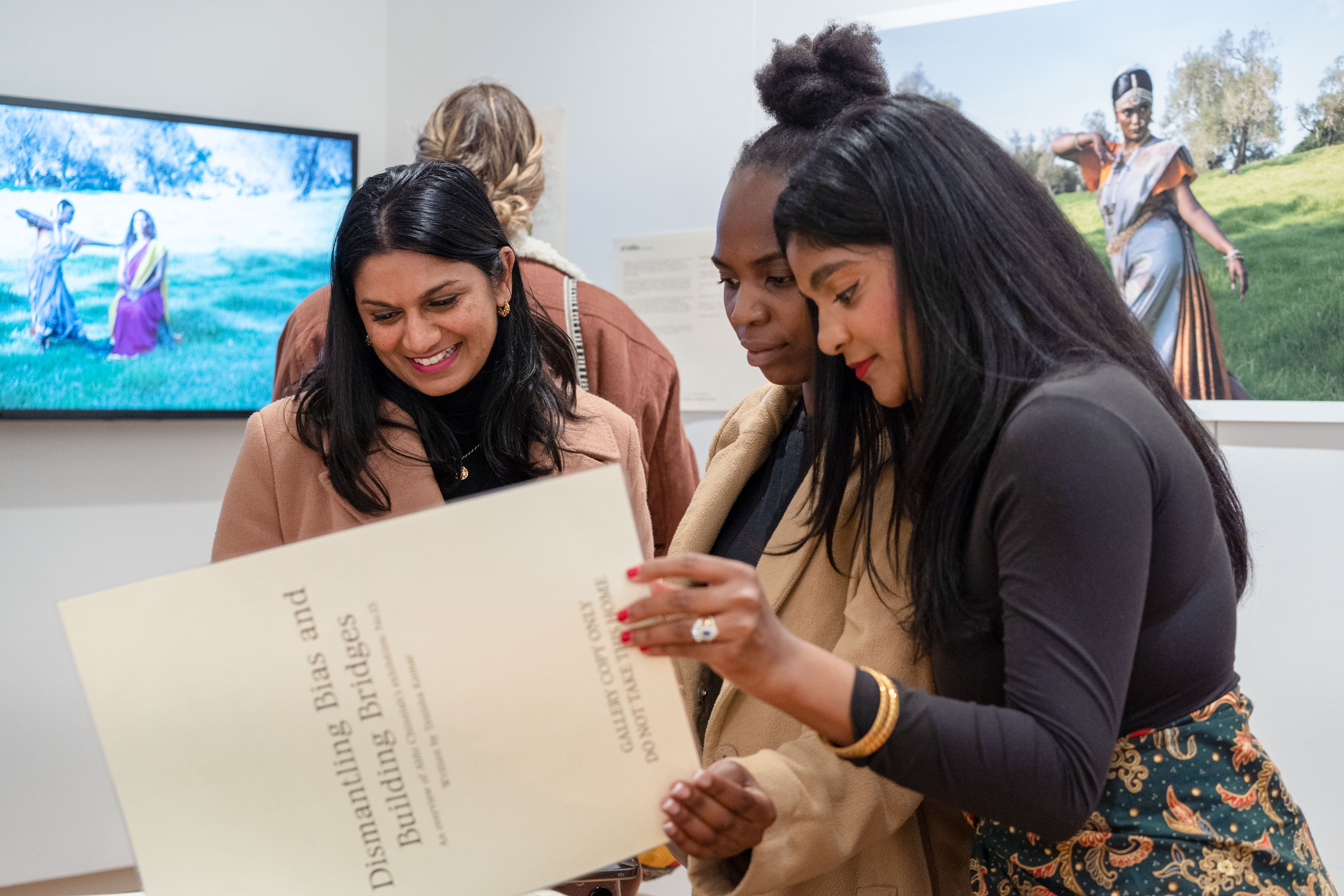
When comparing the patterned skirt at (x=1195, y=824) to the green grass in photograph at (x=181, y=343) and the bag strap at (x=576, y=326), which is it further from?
the green grass in photograph at (x=181, y=343)

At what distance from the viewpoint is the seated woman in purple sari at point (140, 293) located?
3094 millimetres

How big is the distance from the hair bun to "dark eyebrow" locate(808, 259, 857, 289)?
44cm

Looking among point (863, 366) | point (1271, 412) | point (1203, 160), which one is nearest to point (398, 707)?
point (863, 366)

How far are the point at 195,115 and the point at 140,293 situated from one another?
Result: 59 centimetres

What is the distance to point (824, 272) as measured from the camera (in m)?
0.98

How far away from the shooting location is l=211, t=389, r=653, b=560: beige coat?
1.53 m

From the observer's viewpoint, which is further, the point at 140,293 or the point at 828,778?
the point at 140,293

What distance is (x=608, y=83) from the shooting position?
322cm

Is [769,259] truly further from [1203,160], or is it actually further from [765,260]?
[1203,160]

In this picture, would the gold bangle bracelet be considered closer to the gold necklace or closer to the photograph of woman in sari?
the gold necklace

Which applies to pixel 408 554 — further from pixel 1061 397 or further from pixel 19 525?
pixel 19 525

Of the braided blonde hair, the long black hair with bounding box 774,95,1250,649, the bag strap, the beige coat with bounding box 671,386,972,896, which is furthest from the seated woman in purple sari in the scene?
the long black hair with bounding box 774,95,1250,649

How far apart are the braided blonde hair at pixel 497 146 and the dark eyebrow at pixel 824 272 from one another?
1.26 m

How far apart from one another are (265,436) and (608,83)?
2.01 meters
